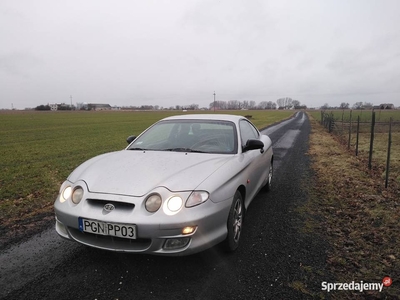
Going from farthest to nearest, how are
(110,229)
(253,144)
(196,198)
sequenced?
(253,144)
(196,198)
(110,229)

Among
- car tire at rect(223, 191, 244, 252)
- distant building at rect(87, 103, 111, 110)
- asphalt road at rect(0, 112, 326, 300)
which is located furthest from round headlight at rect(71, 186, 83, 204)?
distant building at rect(87, 103, 111, 110)

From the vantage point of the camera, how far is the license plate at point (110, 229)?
92.2 inches

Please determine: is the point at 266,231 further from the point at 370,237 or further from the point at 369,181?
the point at 369,181

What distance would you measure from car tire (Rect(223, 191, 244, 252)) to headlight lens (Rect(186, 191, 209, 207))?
0.46 metres

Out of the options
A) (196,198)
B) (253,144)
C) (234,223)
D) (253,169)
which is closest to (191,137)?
(253,144)

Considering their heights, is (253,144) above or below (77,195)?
above

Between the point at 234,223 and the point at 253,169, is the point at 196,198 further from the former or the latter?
the point at 253,169

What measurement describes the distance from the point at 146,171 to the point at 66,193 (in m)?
0.85

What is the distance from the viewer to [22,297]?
2.30 m

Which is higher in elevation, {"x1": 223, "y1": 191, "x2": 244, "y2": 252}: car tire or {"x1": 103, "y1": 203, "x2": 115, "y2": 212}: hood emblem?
{"x1": 103, "y1": 203, "x2": 115, "y2": 212}: hood emblem

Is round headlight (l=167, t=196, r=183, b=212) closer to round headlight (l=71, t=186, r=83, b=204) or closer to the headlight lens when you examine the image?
the headlight lens

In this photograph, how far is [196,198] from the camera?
8.20 ft

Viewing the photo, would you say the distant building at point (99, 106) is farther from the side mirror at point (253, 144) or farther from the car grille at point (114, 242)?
the car grille at point (114, 242)

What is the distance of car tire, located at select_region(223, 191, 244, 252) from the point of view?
2.87m
